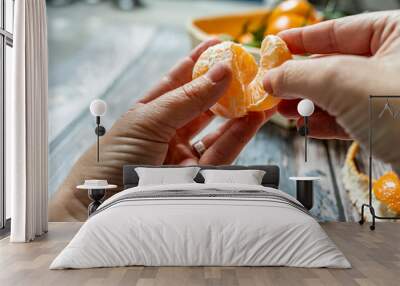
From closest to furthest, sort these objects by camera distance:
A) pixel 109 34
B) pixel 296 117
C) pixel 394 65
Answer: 1. pixel 394 65
2. pixel 296 117
3. pixel 109 34

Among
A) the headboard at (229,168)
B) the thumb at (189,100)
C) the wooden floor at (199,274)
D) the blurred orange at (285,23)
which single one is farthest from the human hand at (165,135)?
the wooden floor at (199,274)

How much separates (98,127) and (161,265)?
179 centimetres

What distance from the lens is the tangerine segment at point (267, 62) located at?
13.5 ft

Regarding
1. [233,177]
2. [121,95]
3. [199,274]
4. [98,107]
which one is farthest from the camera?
[121,95]

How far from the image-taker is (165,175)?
4.51 meters

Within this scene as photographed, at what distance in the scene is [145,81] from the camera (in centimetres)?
534

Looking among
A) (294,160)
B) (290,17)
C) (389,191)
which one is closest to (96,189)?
(294,160)

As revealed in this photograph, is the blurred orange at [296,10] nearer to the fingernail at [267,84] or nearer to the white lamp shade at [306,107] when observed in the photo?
the white lamp shade at [306,107]

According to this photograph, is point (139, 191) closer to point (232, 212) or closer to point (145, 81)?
point (232, 212)

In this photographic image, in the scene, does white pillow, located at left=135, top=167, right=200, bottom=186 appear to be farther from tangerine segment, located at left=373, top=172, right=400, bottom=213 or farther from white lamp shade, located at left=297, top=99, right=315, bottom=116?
tangerine segment, located at left=373, top=172, right=400, bottom=213

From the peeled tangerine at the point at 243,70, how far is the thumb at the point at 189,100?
0.19 ft

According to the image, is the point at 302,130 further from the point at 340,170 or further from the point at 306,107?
the point at 340,170

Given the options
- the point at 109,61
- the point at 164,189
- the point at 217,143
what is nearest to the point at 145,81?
the point at 109,61

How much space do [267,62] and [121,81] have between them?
166 cm
